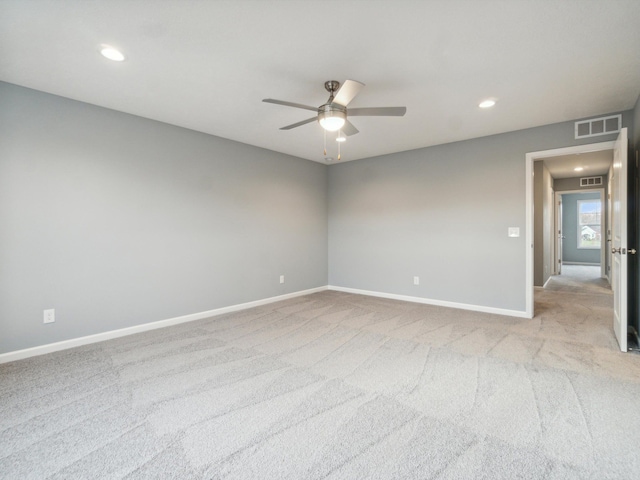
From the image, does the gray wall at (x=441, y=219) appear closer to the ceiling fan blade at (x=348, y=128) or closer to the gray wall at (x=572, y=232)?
the ceiling fan blade at (x=348, y=128)

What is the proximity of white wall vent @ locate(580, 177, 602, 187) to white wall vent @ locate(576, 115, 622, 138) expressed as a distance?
5.41 metres

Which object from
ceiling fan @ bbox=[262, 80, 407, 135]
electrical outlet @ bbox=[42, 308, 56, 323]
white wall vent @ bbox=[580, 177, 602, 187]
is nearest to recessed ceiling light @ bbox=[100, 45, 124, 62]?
ceiling fan @ bbox=[262, 80, 407, 135]

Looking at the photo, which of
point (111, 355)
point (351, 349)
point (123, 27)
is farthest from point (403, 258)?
point (123, 27)

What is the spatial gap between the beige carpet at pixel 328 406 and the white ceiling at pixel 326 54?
2567 millimetres

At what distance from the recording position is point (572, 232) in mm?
10320

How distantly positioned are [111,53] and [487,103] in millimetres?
3548

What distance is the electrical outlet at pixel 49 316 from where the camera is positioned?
10.1 feet

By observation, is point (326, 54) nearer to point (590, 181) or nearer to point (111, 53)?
point (111, 53)

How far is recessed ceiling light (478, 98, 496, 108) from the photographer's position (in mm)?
3270

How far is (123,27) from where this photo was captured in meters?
2.12

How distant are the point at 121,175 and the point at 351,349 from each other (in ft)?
10.6

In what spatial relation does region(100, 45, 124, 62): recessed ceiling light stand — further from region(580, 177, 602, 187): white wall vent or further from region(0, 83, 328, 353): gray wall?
region(580, 177, 602, 187): white wall vent

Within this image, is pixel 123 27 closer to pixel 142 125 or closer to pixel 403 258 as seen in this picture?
pixel 142 125

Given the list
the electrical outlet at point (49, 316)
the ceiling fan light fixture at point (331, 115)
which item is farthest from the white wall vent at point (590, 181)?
the electrical outlet at point (49, 316)
